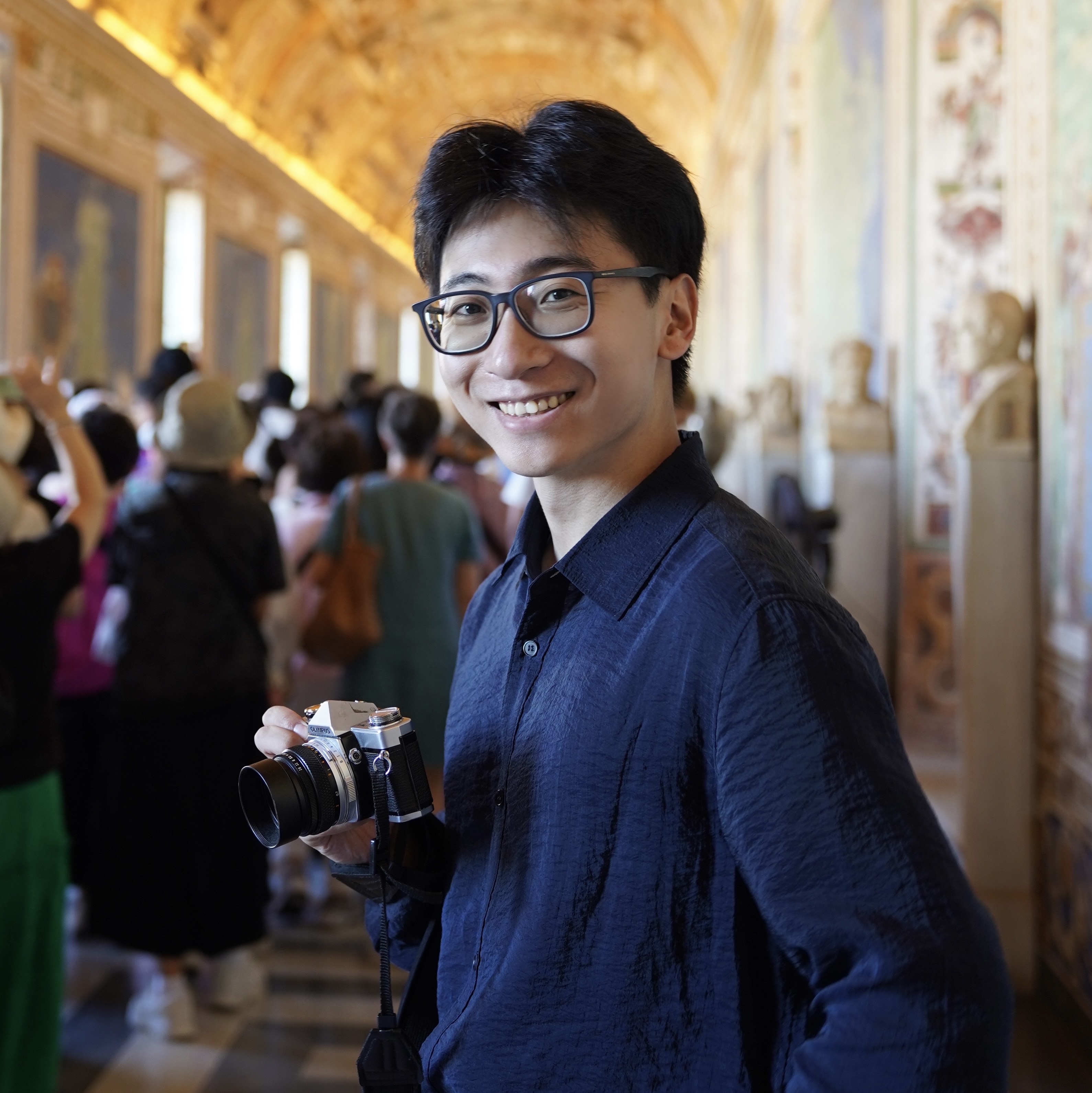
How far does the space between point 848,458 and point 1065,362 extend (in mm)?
2889

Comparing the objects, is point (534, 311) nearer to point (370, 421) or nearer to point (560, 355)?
point (560, 355)

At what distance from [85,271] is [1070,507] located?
36.6ft

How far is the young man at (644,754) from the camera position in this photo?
1049mm

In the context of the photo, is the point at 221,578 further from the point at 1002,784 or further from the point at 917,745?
the point at 917,745

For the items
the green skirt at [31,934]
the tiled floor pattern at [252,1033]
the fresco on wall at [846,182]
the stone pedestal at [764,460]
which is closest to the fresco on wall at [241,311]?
the stone pedestal at [764,460]

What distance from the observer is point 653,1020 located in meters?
1.20

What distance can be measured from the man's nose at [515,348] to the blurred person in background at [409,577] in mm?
3276

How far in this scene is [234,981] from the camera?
14.3 ft

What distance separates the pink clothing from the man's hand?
3.28 metres

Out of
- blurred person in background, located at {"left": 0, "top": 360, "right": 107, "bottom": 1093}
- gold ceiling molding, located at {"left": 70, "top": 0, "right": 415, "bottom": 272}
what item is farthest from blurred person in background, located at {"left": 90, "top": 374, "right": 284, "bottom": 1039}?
gold ceiling molding, located at {"left": 70, "top": 0, "right": 415, "bottom": 272}

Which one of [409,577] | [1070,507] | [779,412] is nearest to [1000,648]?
[1070,507]

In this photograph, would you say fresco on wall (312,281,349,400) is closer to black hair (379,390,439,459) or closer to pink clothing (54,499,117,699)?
pink clothing (54,499,117,699)

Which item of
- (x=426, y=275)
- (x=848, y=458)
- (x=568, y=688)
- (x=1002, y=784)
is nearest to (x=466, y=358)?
(x=426, y=275)

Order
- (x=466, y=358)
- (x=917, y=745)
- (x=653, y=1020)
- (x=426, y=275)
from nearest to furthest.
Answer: (x=653, y=1020) → (x=466, y=358) → (x=426, y=275) → (x=917, y=745)
